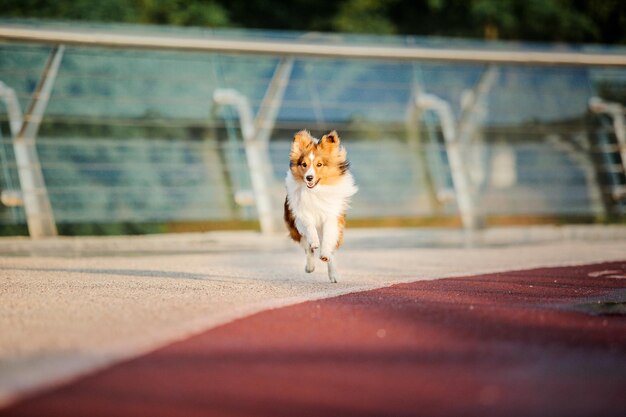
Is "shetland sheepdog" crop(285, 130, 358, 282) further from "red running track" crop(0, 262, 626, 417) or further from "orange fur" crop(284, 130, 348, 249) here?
"red running track" crop(0, 262, 626, 417)

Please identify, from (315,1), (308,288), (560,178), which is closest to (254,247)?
(308,288)

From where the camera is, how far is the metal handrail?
9.90 meters

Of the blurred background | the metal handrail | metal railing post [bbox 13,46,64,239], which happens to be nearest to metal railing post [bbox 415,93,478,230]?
the blurred background

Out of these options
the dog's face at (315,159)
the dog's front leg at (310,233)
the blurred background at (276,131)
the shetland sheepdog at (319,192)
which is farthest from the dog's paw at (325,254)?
the blurred background at (276,131)

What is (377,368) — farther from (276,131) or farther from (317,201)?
(276,131)

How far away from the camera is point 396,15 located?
21.2 meters

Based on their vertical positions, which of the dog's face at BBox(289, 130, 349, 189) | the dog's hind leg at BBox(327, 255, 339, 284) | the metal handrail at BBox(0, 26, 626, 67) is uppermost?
the metal handrail at BBox(0, 26, 626, 67)

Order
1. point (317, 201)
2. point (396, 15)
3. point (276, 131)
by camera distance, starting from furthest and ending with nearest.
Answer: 1. point (396, 15)
2. point (276, 131)
3. point (317, 201)

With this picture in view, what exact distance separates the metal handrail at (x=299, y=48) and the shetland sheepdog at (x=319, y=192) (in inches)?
175

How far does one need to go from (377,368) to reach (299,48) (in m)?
8.08

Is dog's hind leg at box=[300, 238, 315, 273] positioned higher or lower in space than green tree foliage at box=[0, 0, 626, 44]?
lower

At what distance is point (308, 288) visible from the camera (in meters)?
5.77

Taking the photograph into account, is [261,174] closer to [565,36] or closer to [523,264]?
[523,264]

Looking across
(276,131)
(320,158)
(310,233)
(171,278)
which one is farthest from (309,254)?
(276,131)
